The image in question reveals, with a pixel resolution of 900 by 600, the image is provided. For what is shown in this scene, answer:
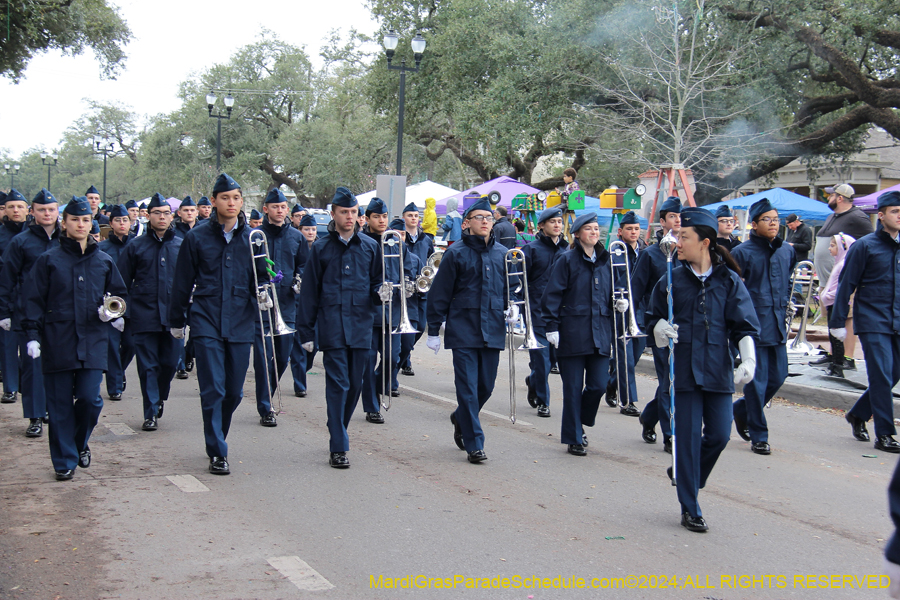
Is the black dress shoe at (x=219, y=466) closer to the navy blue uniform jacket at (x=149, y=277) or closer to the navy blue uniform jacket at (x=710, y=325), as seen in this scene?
the navy blue uniform jacket at (x=149, y=277)

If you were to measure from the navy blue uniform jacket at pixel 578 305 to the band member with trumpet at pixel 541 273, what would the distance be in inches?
64.8

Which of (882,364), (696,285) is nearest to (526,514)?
(696,285)

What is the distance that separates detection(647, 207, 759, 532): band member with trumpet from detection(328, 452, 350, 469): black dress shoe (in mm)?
2597

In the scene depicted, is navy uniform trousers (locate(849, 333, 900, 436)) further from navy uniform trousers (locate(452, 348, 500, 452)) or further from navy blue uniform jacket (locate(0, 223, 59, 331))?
navy blue uniform jacket (locate(0, 223, 59, 331))

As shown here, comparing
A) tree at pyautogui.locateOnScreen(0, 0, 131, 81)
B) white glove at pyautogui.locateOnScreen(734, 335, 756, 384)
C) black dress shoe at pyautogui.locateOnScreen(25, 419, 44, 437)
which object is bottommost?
black dress shoe at pyautogui.locateOnScreen(25, 419, 44, 437)

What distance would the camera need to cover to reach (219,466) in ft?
21.6

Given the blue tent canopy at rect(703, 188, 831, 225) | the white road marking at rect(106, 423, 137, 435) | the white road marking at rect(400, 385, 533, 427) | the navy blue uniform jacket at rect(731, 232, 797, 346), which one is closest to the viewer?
the navy blue uniform jacket at rect(731, 232, 797, 346)

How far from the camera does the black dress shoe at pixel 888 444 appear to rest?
25.3 ft

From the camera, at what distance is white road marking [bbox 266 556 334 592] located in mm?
4383

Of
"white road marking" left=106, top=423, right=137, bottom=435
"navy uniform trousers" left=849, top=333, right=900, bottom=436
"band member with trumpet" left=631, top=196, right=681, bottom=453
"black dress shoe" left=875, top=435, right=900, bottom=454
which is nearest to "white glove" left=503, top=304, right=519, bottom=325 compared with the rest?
"band member with trumpet" left=631, top=196, right=681, bottom=453

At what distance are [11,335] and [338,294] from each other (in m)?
4.17

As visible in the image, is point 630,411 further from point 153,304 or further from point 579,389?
point 153,304

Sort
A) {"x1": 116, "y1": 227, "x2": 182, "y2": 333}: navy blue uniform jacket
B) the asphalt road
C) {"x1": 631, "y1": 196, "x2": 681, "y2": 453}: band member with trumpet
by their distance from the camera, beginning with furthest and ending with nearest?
{"x1": 116, "y1": 227, "x2": 182, "y2": 333}: navy blue uniform jacket < {"x1": 631, "y1": 196, "x2": 681, "y2": 453}: band member with trumpet < the asphalt road

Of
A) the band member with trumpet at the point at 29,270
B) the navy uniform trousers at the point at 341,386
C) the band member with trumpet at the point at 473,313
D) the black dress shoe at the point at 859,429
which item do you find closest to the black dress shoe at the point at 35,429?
the band member with trumpet at the point at 29,270
